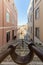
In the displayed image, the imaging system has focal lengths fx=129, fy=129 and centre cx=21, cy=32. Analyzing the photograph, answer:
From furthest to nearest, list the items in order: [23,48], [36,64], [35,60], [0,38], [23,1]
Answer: [23,1] → [0,38] → [23,48] → [35,60] → [36,64]

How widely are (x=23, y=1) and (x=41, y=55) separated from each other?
9539mm

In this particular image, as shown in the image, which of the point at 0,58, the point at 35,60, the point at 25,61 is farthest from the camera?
the point at 35,60

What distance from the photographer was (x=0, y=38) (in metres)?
8.73

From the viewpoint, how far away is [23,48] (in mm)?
6848

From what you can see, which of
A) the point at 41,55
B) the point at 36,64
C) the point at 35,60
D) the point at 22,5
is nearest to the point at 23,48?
→ the point at 35,60

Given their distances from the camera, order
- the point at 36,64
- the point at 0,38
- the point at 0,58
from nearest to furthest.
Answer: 1. the point at 0,58
2. the point at 36,64
3. the point at 0,38

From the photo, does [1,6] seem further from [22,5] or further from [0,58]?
[0,58]

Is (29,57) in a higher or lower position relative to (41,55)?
lower

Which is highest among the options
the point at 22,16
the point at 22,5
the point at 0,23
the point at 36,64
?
the point at 22,5

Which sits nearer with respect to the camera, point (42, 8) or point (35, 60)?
point (35, 60)

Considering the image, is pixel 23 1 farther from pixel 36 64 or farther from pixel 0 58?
pixel 0 58

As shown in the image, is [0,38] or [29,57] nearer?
[29,57]

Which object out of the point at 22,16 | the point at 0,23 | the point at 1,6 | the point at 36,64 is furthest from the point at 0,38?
the point at 36,64

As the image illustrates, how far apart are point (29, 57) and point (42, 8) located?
25.6ft
